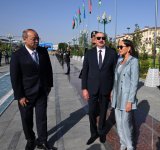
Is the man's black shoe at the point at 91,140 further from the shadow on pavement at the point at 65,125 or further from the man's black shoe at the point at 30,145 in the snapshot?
the man's black shoe at the point at 30,145

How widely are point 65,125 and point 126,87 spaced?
101 inches

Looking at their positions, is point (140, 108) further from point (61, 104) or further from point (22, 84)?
point (22, 84)

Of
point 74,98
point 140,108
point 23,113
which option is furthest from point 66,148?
point 74,98

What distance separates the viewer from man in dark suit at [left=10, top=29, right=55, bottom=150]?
438cm

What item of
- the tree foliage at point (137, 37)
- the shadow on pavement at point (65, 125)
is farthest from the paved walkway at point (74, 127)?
the tree foliage at point (137, 37)

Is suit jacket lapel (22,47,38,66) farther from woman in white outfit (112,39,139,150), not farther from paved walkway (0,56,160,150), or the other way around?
paved walkway (0,56,160,150)

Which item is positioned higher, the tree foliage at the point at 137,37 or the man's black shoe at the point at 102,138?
A: the tree foliage at the point at 137,37

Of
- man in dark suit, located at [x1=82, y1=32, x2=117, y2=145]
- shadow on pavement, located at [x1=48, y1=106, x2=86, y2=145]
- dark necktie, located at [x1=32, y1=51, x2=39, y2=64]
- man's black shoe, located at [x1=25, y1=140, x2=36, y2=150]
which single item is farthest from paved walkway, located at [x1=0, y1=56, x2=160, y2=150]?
dark necktie, located at [x1=32, y1=51, x2=39, y2=64]

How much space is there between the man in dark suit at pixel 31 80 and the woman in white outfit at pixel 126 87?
46.4 inches

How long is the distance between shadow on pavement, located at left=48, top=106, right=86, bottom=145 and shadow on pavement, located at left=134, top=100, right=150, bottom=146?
1.33 m

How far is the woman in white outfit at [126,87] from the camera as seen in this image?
3.99 meters

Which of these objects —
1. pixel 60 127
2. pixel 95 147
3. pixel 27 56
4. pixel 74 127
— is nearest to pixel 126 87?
pixel 95 147

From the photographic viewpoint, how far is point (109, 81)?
487 cm

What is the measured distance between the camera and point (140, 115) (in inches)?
273
